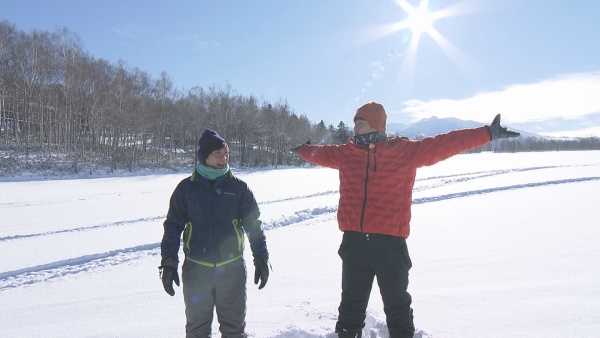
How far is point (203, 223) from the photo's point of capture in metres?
2.45

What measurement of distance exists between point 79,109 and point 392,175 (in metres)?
35.9

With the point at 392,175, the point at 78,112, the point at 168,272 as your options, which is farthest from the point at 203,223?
the point at 78,112

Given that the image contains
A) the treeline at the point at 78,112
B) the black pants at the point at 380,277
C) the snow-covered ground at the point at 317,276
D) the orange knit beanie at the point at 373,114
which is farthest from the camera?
the treeline at the point at 78,112

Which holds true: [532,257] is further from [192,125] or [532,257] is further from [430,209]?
[192,125]

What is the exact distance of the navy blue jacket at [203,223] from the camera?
2.44m

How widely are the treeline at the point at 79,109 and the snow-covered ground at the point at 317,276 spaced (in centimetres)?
2185

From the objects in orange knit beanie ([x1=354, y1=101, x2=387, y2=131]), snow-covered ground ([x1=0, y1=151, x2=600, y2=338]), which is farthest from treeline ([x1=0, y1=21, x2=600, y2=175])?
orange knit beanie ([x1=354, y1=101, x2=387, y2=131])

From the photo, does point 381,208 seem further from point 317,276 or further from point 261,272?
point 317,276

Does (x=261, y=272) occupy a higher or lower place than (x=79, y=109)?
lower

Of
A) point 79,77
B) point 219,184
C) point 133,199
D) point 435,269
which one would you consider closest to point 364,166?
point 219,184

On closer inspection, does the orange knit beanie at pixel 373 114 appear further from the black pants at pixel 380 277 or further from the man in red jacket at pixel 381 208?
the black pants at pixel 380 277

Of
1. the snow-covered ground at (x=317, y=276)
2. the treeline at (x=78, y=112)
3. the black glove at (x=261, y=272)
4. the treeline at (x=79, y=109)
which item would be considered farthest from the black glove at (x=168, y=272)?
the treeline at (x=79, y=109)

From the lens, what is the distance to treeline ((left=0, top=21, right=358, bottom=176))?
28406mm

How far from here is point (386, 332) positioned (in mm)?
2855
